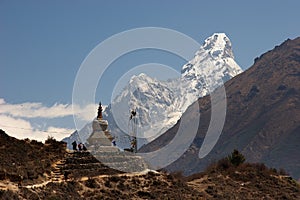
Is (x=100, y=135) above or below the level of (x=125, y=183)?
above

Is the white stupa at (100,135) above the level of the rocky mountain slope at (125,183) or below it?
above

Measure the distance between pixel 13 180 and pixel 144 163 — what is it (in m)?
17.0

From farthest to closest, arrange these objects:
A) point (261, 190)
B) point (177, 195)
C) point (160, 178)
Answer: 1. point (261, 190)
2. point (160, 178)
3. point (177, 195)

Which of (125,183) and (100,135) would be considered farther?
(100,135)

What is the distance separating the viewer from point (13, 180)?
4044 centimetres

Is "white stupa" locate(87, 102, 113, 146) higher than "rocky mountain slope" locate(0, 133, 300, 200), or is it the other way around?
"white stupa" locate(87, 102, 113, 146)

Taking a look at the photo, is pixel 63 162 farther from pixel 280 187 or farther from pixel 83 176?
pixel 280 187

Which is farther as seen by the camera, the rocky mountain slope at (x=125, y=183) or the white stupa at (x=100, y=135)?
the white stupa at (x=100, y=135)

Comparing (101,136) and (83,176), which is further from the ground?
(101,136)

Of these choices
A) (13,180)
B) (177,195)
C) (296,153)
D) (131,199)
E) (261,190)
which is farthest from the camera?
(296,153)

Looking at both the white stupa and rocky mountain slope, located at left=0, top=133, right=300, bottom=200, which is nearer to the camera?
rocky mountain slope, located at left=0, top=133, right=300, bottom=200

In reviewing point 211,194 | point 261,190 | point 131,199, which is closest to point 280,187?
point 261,190

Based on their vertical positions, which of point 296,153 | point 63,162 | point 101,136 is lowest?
point 63,162

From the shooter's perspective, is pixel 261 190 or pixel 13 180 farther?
pixel 261 190
